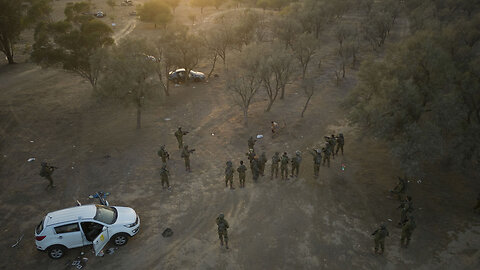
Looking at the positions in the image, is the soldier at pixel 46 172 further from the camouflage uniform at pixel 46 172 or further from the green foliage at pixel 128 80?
the green foliage at pixel 128 80

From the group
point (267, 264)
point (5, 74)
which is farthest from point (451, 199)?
point (5, 74)

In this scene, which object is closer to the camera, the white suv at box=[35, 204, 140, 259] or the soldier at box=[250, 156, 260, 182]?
the white suv at box=[35, 204, 140, 259]

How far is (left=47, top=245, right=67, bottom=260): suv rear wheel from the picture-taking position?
11977 mm

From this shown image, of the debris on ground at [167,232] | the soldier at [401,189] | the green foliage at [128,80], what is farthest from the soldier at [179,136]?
the soldier at [401,189]

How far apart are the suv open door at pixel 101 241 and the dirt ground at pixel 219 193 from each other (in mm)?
589

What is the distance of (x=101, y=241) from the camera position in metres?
11.9

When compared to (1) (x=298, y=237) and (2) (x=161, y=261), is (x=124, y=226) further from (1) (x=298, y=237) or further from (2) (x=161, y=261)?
(1) (x=298, y=237)

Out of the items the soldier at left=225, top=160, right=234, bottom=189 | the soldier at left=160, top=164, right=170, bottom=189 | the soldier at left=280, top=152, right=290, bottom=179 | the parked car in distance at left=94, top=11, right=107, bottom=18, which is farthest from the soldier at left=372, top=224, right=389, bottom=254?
the parked car in distance at left=94, top=11, right=107, bottom=18

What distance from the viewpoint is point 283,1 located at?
6281 centimetres

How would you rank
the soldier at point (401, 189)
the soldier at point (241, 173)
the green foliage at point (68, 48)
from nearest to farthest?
the soldier at point (401, 189)
the soldier at point (241, 173)
the green foliage at point (68, 48)

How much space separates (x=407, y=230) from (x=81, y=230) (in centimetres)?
1213

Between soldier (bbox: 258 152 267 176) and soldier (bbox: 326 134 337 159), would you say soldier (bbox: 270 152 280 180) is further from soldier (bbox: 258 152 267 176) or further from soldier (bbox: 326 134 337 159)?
soldier (bbox: 326 134 337 159)

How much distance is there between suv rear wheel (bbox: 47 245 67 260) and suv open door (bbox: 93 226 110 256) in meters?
1.40

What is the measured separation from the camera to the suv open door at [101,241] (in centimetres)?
1160
